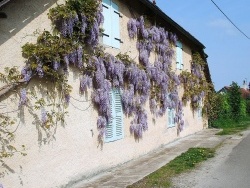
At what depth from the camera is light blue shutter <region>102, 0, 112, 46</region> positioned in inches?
426

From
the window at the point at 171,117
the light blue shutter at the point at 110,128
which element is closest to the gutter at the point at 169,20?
the window at the point at 171,117

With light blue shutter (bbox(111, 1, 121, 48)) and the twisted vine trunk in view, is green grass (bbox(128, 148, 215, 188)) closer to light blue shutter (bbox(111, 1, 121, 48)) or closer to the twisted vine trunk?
the twisted vine trunk

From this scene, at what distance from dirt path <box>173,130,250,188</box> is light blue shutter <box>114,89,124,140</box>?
8.08 ft

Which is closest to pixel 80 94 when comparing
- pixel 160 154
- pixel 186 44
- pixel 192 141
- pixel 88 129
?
pixel 88 129

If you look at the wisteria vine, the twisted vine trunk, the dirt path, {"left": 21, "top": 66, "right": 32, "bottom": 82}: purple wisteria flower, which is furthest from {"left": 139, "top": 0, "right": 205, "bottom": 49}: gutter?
the twisted vine trunk

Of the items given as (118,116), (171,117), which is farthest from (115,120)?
(171,117)

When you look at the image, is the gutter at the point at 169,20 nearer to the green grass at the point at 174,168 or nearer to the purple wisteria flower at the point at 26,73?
the green grass at the point at 174,168

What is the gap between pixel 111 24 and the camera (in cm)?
1127

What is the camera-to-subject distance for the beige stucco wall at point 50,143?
24.1ft

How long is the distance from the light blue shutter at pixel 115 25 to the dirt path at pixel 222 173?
4.49m

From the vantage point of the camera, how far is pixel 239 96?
29.8 meters

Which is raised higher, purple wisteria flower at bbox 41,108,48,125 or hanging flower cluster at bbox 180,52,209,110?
hanging flower cluster at bbox 180,52,209,110

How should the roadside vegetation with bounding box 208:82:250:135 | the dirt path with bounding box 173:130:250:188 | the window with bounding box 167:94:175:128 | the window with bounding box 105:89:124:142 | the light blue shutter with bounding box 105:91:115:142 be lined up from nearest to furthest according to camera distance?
the dirt path with bounding box 173:130:250:188 < the light blue shutter with bounding box 105:91:115:142 < the window with bounding box 105:89:124:142 < the window with bounding box 167:94:175:128 < the roadside vegetation with bounding box 208:82:250:135

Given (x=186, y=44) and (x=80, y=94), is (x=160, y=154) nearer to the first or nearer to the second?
(x=80, y=94)
